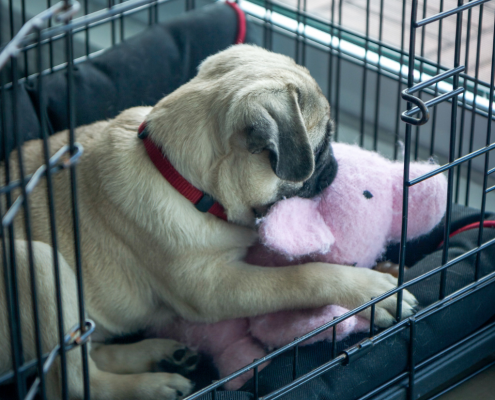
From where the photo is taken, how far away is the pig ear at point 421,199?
2309 mm

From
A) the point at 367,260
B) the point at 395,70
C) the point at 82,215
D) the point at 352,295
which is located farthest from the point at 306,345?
the point at 395,70

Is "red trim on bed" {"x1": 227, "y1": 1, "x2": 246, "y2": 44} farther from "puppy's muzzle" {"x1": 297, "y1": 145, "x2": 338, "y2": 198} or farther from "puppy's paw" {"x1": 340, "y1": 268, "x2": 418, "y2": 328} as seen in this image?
"puppy's paw" {"x1": 340, "y1": 268, "x2": 418, "y2": 328}

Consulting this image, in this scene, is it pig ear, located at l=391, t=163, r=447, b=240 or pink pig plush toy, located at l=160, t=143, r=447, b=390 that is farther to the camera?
pig ear, located at l=391, t=163, r=447, b=240

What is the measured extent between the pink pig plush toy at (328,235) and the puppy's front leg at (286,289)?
55mm

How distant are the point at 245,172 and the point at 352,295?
20.9 inches

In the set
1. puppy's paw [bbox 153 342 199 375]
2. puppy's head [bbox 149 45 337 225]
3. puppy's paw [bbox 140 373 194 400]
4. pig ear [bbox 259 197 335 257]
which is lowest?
puppy's paw [bbox 153 342 199 375]

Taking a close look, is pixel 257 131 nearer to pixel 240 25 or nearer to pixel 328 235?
pixel 328 235

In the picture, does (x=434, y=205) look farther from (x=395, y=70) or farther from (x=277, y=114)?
(x=395, y=70)

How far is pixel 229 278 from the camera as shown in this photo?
217 centimetres

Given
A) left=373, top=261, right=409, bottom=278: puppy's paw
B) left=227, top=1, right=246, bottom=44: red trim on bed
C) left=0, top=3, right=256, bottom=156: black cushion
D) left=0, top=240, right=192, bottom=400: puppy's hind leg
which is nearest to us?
left=0, top=240, right=192, bottom=400: puppy's hind leg

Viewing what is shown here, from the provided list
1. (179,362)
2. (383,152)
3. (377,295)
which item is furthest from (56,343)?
(383,152)

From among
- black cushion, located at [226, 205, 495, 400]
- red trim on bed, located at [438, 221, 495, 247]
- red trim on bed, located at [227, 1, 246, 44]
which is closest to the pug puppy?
black cushion, located at [226, 205, 495, 400]

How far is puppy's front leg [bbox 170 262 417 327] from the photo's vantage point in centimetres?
212

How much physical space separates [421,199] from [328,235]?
15.4 inches
